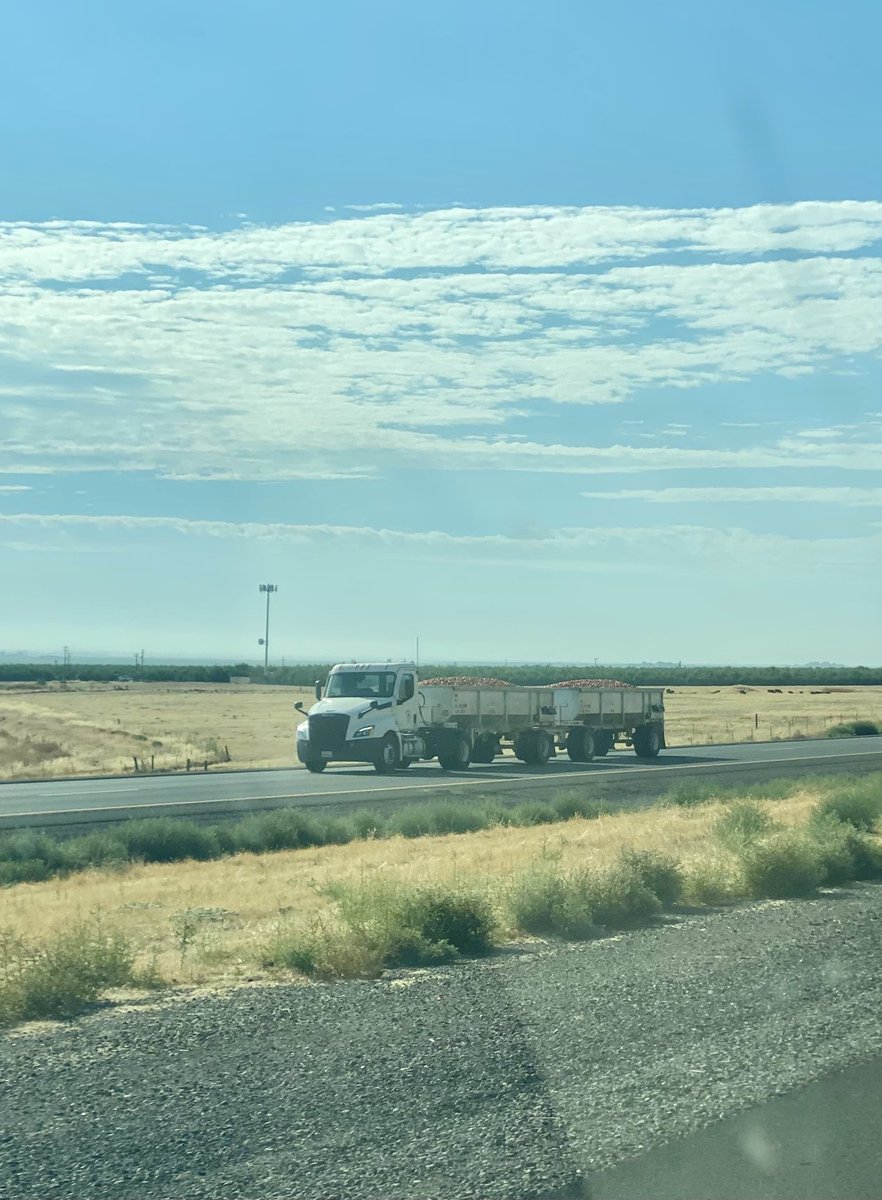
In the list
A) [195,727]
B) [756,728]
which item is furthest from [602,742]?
[195,727]

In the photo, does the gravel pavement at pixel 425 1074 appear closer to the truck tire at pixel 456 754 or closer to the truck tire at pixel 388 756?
the truck tire at pixel 388 756

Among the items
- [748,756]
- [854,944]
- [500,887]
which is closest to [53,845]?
[500,887]

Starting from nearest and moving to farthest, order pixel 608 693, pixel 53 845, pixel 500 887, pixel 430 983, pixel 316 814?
pixel 430 983
pixel 500 887
pixel 53 845
pixel 316 814
pixel 608 693

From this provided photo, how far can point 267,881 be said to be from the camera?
18.5 meters

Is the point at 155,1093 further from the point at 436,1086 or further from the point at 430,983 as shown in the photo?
the point at 430,983

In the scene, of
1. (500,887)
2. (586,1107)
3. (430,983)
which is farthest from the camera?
(500,887)

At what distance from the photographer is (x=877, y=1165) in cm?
637

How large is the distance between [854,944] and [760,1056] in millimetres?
4090

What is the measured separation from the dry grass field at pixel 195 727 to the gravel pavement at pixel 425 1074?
118 feet

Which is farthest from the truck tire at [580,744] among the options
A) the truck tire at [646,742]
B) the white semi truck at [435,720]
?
the truck tire at [646,742]

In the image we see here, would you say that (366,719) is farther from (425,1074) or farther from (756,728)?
(756,728)

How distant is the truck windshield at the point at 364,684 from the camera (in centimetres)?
4138

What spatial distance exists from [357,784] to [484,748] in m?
8.11

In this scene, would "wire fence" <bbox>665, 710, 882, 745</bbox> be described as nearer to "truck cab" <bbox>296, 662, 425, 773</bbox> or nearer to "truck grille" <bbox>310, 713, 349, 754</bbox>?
"truck cab" <bbox>296, 662, 425, 773</bbox>
